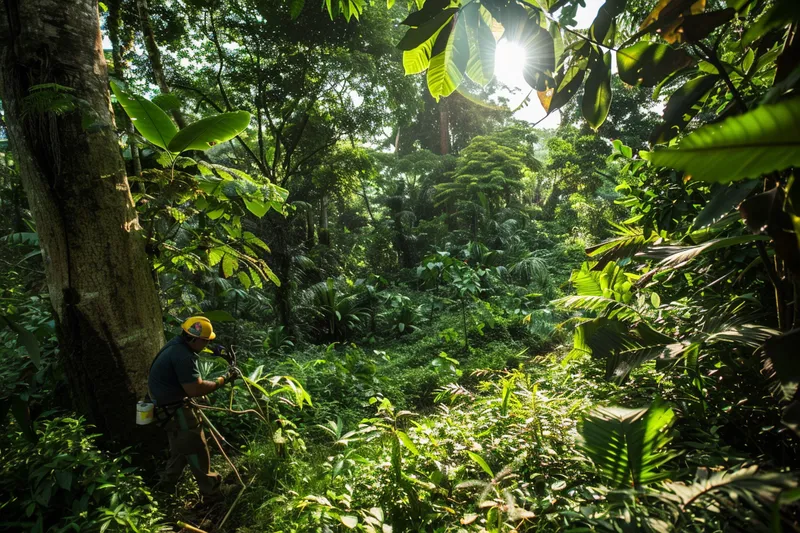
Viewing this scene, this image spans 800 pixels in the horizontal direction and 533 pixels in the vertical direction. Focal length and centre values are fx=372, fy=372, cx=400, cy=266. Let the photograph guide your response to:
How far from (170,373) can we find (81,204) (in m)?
1.23

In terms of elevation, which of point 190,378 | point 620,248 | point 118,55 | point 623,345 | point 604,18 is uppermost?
point 118,55

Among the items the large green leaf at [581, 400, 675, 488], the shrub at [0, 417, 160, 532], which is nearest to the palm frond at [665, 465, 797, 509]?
the large green leaf at [581, 400, 675, 488]

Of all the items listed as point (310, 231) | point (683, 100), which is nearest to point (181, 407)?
point (683, 100)

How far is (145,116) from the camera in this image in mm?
2438

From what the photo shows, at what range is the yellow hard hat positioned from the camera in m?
2.66

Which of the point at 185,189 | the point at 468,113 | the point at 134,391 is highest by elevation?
the point at 468,113

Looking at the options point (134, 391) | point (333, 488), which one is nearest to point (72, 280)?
point (134, 391)

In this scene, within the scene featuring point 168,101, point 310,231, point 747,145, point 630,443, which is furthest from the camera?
point 310,231

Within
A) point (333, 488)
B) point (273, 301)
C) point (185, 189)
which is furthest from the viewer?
point (273, 301)

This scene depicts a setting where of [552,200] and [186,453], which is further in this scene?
[552,200]

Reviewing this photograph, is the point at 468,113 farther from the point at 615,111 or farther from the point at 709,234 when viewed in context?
the point at 709,234

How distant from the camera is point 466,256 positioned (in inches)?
442

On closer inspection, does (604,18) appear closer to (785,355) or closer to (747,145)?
(747,145)

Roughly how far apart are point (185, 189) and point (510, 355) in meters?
4.75
